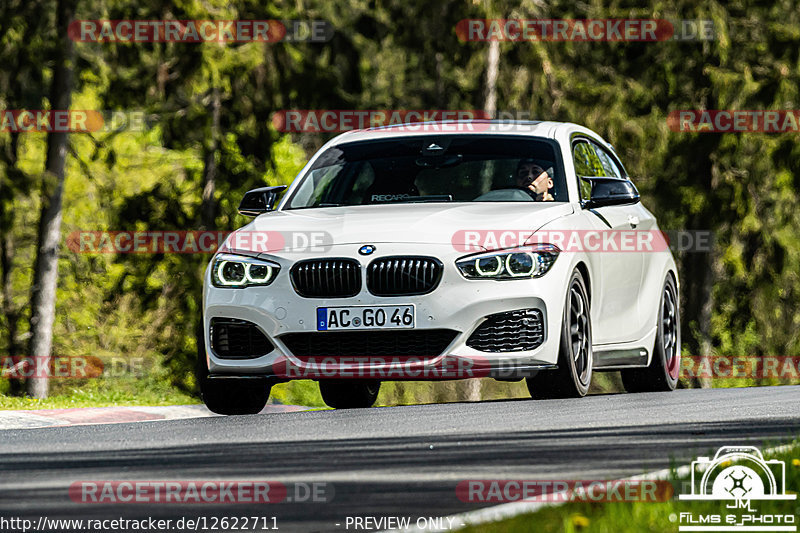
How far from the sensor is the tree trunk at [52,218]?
2161 cm

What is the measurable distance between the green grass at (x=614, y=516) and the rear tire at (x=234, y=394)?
438 cm

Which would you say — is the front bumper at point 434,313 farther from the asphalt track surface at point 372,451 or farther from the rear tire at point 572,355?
the asphalt track surface at point 372,451

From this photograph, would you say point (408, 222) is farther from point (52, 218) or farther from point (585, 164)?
point (52, 218)

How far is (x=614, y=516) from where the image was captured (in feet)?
15.4

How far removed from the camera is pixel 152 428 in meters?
8.37

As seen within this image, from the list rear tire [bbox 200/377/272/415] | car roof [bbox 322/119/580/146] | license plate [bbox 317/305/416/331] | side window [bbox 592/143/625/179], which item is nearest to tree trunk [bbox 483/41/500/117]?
side window [bbox 592/143/625/179]

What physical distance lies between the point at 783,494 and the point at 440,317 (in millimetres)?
3645

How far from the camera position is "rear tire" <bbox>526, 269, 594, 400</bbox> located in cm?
898

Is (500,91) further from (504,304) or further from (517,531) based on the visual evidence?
(517,531)

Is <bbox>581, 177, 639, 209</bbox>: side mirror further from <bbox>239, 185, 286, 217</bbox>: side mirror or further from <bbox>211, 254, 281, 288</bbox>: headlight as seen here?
<bbox>211, 254, 281, 288</bbox>: headlight

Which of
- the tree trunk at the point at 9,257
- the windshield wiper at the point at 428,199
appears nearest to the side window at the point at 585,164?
the windshield wiper at the point at 428,199

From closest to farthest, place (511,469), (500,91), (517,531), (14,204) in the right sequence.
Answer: (517,531) → (511,469) → (14,204) → (500,91)

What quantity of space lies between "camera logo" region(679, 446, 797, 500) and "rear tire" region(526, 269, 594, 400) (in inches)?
126

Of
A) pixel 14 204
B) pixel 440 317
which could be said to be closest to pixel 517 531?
pixel 440 317
